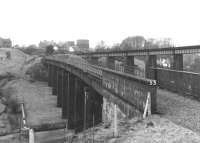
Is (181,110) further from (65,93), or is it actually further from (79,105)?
(65,93)

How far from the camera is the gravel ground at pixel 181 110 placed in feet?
29.3

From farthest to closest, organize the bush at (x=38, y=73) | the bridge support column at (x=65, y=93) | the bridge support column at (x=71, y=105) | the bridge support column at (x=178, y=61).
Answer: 1. the bush at (x=38, y=73)
2. the bridge support column at (x=65, y=93)
3. the bridge support column at (x=71, y=105)
4. the bridge support column at (x=178, y=61)

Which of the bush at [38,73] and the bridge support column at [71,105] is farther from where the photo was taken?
the bush at [38,73]

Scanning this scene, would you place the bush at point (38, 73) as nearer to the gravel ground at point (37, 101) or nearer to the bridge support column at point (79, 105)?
the gravel ground at point (37, 101)

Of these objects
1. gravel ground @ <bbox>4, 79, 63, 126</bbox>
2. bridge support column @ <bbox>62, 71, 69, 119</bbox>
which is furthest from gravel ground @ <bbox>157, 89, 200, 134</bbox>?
gravel ground @ <bbox>4, 79, 63, 126</bbox>

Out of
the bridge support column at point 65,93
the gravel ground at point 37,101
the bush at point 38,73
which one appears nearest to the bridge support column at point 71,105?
the bridge support column at point 65,93

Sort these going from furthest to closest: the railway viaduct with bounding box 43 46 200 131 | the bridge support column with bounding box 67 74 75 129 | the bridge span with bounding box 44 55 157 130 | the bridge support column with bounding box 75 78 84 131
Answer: the bridge support column with bounding box 67 74 75 129 < the bridge support column with bounding box 75 78 84 131 < the railway viaduct with bounding box 43 46 200 131 < the bridge span with bounding box 44 55 157 130

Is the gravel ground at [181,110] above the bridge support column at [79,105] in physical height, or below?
above

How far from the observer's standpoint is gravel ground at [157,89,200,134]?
8.94 meters

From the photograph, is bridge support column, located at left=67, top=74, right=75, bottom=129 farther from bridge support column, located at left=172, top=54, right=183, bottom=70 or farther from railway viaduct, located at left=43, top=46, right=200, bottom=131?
bridge support column, located at left=172, top=54, right=183, bottom=70

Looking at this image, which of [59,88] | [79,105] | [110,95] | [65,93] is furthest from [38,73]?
[110,95]

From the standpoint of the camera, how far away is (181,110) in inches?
419

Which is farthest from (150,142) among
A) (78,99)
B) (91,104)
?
(78,99)

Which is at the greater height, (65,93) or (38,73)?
(38,73)
